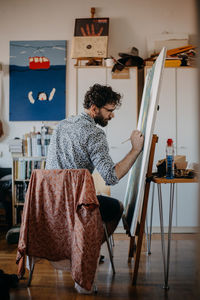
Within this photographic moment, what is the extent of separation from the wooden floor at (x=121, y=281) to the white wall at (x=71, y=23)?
7.13 feet

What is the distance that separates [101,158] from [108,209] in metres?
0.38

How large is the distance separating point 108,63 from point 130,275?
2485 mm

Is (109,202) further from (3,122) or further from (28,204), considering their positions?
(3,122)

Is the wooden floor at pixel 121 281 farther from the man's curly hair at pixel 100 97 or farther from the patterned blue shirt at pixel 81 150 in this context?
the man's curly hair at pixel 100 97

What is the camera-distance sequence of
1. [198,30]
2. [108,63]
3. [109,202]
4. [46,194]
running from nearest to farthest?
[198,30], [46,194], [109,202], [108,63]

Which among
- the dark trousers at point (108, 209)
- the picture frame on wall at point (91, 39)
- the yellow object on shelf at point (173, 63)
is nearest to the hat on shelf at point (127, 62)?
the picture frame on wall at point (91, 39)

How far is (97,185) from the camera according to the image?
3.11 metres

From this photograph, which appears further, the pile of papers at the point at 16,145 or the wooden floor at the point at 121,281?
the pile of papers at the point at 16,145

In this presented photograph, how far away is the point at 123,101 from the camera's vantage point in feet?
11.8

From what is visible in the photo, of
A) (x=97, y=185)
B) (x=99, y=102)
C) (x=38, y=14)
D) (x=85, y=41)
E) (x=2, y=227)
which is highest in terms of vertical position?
(x=38, y=14)

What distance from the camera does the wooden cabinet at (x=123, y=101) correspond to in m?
3.58

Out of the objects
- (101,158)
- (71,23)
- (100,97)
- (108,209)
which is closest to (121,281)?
(108,209)

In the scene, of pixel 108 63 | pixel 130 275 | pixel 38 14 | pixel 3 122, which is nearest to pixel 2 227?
pixel 3 122

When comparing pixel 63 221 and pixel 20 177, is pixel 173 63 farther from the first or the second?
pixel 63 221
